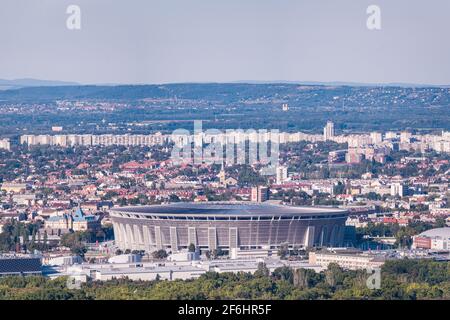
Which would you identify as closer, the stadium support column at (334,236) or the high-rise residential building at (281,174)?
the stadium support column at (334,236)

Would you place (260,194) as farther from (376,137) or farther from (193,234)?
(376,137)

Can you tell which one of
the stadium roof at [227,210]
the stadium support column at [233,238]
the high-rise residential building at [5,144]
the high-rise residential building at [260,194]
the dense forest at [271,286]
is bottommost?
the high-rise residential building at [5,144]

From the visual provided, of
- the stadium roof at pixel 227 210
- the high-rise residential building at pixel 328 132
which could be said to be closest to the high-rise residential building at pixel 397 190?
the stadium roof at pixel 227 210

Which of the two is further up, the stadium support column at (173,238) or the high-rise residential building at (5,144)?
the stadium support column at (173,238)

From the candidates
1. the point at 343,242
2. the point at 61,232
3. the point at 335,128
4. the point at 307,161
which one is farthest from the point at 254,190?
the point at 335,128

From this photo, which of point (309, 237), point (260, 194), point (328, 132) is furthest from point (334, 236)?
point (328, 132)

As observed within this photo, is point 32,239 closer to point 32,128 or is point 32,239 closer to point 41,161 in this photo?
point 41,161

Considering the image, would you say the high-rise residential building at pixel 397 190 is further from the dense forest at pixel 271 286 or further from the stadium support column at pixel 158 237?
the dense forest at pixel 271 286

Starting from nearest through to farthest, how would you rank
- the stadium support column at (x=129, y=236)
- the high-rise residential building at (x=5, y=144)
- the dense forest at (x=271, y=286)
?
1. the dense forest at (x=271, y=286)
2. the stadium support column at (x=129, y=236)
3. the high-rise residential building at (x=5, y=144)
